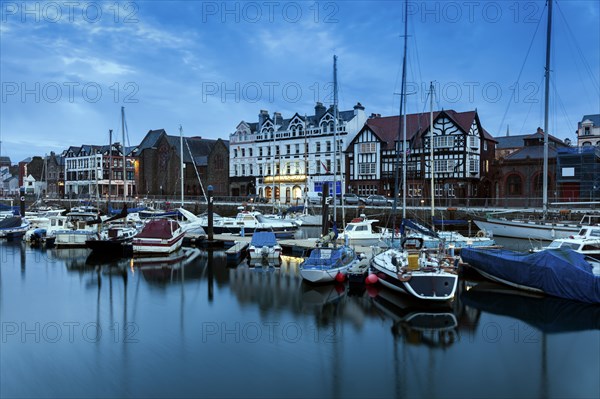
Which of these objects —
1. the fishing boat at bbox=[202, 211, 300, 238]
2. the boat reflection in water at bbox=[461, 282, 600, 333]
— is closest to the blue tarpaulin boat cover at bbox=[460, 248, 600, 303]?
the boat reflection in water at bbox=[461, 282, 600, 333]

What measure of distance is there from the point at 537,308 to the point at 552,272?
2127 mm

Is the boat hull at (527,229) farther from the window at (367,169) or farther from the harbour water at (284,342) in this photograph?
the window at (367,169)

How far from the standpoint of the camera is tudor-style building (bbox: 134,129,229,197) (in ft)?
286

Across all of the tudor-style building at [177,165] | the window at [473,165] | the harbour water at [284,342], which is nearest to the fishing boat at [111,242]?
the harbour water at [284,342]

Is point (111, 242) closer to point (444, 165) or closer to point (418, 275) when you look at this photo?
point (418, 275)

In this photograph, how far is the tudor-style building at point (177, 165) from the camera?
87.2m

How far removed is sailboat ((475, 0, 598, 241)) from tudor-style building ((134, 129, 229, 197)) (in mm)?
51754

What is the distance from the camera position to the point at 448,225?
4931cm

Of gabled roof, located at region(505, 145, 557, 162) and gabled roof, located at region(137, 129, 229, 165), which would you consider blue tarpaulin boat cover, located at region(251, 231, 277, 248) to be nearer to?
gabled roof, located at region(505, 145, 557, 162)

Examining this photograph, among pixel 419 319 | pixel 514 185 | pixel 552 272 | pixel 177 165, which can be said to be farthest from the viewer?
pixel 177 165

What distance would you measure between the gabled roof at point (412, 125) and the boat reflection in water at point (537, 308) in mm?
38278

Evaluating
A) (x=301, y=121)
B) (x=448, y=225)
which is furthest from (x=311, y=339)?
(x=301, y=121)

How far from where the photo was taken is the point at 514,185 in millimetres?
61000

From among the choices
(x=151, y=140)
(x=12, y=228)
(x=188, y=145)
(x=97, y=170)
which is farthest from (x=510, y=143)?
(x=97, y=170)
